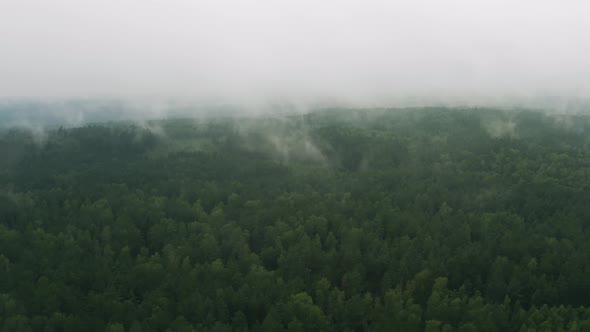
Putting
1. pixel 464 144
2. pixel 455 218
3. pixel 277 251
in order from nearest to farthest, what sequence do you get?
pixel 277 251, pixel 455 218, pixel 464 144

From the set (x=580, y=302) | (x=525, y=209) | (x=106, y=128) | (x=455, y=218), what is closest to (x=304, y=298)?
(x=580, y=302)

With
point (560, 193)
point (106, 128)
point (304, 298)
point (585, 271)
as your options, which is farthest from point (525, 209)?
point (106, 128)

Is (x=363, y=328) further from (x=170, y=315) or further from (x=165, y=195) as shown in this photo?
(x=165, y=195)

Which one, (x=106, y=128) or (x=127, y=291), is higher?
(x=106, y=128)

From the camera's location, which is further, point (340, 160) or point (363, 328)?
point (340, 160)

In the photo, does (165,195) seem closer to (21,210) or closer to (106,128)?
(21,210)

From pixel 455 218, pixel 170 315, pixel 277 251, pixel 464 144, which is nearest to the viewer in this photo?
pixel 170 315
